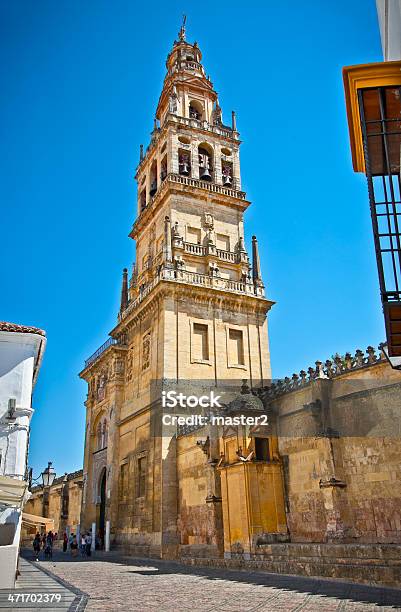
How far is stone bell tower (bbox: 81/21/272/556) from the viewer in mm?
22609

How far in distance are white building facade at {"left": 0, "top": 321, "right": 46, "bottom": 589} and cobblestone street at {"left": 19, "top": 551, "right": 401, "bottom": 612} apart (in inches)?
80.7

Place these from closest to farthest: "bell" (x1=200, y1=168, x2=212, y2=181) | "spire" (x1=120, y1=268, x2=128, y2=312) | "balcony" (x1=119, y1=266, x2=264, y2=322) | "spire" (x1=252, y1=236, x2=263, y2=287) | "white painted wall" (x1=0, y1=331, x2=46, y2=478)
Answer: "white painted wall" (x1=0, y1=331, x2=46, y2=478), "balcony" (x1=119, y1=266, x2=264, y2=322), "spire" (x1=252, y1=236, x2=263, y2=287), "bell" (x1=200, y1=168, x2=212, y2=181), "spire" (x1=120, y1=268, x2=128, y2=312)

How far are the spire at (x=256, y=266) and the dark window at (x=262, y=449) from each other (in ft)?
37.0

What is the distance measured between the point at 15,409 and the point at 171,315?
11.8 m

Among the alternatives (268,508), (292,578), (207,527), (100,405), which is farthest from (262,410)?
(100,405)

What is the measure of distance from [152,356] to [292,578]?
545 inches

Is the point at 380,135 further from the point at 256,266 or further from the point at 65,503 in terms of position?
the point at 65,503

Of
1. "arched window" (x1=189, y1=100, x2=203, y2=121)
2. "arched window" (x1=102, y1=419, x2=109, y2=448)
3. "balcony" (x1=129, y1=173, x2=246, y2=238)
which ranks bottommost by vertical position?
"arched window" (x1=102, y1=419, x2=109, y2=448)

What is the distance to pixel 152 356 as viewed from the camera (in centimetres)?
2375

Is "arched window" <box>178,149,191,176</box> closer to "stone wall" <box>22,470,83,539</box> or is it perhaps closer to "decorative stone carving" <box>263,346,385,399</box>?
"decorative stone carving" <box>263,346,385,399</box>

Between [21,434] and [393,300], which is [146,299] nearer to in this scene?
[21,434]

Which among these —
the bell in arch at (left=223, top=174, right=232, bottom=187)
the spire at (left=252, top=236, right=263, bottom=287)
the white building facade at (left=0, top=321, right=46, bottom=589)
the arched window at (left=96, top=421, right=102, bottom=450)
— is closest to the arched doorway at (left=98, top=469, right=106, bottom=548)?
the arched window at (left=96, top=421, right=102, bottom=450)

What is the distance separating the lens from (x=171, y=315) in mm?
23422

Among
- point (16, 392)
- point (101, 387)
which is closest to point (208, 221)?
point (101, 387)
